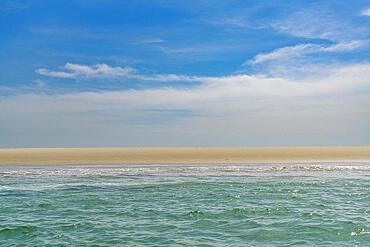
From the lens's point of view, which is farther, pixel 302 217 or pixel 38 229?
pixel 302 217

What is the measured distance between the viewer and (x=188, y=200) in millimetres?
21578

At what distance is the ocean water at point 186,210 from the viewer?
14516 mm

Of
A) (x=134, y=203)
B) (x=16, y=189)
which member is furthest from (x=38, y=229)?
(x=16, y=189)

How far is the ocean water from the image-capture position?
14516 mm

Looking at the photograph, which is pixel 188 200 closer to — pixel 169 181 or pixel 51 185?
pixel 169 181

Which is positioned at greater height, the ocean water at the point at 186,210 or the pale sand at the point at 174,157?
the pale sand at the point at 174,157

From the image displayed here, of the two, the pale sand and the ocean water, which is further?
the pale sand

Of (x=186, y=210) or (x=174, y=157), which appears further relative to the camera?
(x=174, y=157)

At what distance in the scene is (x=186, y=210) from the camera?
19.0 metres

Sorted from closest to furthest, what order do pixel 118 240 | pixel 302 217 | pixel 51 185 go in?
pixel 118 240 < pixel 302 217 < pixel 51 185

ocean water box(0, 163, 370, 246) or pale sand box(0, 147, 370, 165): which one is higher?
pale sand box(0, 147, 370, 165)

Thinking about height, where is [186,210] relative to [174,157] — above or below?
below

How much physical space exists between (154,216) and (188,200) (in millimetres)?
3990

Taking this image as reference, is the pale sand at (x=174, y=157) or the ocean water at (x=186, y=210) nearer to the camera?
the ocean water at (x=186, y=210)
